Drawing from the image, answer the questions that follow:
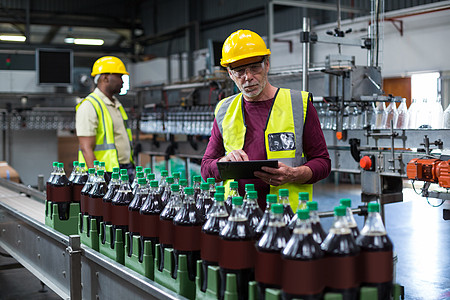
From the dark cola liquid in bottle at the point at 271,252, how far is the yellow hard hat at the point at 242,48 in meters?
0.95

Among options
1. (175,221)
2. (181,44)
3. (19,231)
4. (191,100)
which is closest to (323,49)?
(191,100)

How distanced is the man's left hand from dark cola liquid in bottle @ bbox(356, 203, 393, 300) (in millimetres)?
750

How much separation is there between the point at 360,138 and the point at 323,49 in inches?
279

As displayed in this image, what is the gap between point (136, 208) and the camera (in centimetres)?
183

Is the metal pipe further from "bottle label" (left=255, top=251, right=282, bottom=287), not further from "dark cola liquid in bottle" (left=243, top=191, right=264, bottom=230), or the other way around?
"bottle label" (left=255, top=251, right=282, bottom=287)

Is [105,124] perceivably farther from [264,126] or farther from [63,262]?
[264,126]

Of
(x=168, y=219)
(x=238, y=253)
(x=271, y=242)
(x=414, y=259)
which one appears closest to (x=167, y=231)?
(x=168, y=219)

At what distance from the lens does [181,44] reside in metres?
15.8

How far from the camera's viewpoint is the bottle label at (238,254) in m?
1.32

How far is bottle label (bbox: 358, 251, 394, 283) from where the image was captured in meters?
1.19

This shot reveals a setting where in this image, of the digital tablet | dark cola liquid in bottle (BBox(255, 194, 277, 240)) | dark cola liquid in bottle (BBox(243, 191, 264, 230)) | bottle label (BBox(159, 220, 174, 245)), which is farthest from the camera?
the digital tablet

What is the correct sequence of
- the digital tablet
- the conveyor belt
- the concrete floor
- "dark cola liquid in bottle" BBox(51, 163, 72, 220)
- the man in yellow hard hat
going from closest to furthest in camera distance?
the conveyor belt
the digital tablet
"dark cola liquid in bottle" BBox(51, 163, 72, 220)
the man in yellow hard hat
the concrete floor

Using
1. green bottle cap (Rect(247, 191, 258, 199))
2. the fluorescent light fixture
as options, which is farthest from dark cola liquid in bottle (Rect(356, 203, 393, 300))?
the fluorescent light fixture

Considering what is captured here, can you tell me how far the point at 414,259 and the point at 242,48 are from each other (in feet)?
13.3
